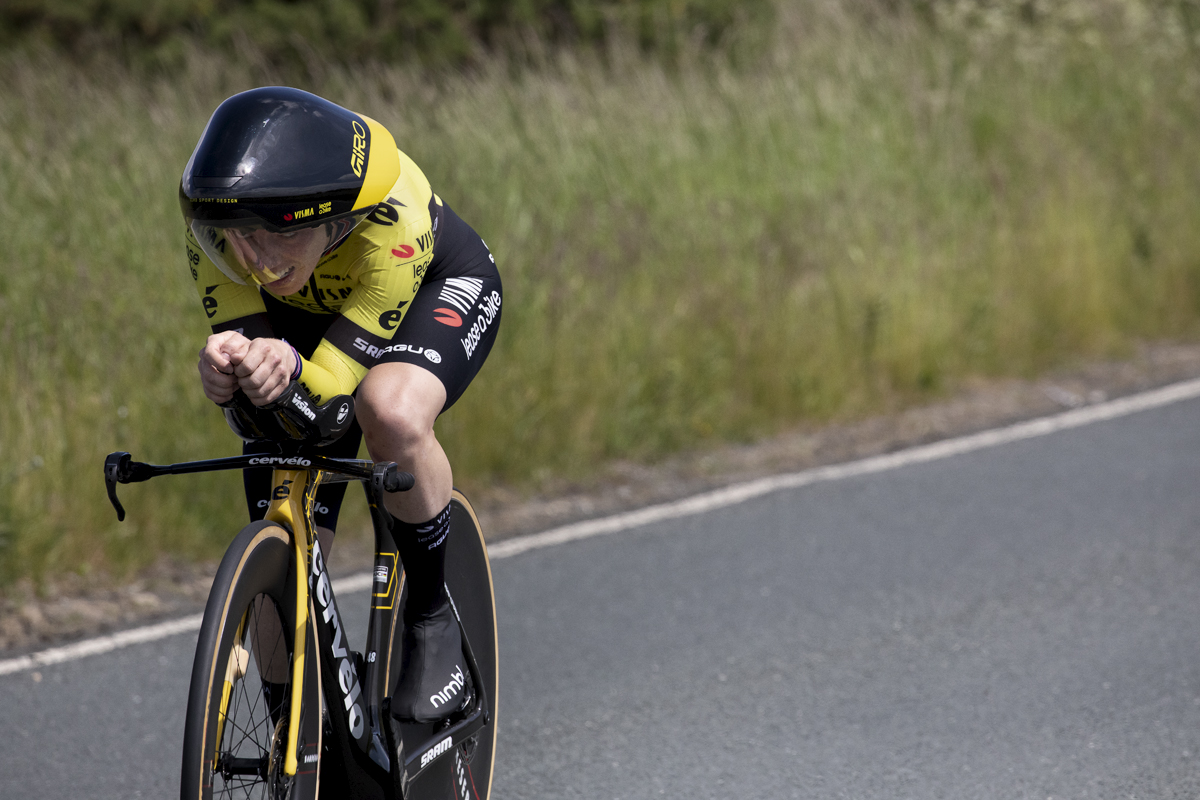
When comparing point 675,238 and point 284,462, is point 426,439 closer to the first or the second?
point 284,462

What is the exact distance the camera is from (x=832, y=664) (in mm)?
4137

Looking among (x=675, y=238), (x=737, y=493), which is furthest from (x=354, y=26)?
(x=737, y=493)

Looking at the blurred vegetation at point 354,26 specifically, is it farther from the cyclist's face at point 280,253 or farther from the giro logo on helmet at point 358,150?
the cyclist's face at point 280,253

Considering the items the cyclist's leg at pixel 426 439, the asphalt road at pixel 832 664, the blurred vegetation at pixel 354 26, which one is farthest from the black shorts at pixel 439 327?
the blurred vegetation at pixel 354 26

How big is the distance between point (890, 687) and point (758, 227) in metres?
4.27

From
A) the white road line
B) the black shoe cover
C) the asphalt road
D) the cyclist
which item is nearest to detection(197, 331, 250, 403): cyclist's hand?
the cyclist

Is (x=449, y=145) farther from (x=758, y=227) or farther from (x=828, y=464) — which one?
(x=828, y=464)

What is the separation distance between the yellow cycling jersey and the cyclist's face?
16cm

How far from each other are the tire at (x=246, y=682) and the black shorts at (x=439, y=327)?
335 millimetres

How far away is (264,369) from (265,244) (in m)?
0.28

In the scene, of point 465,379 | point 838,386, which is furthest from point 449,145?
point 465,379

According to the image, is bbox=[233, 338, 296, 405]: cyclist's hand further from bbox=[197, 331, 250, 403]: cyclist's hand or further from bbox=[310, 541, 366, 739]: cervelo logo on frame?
bbox=[310, 541, 366, 739]: cervelo logo on frame

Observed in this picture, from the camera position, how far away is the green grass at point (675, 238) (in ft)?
17.8

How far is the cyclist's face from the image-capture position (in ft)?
7.43
